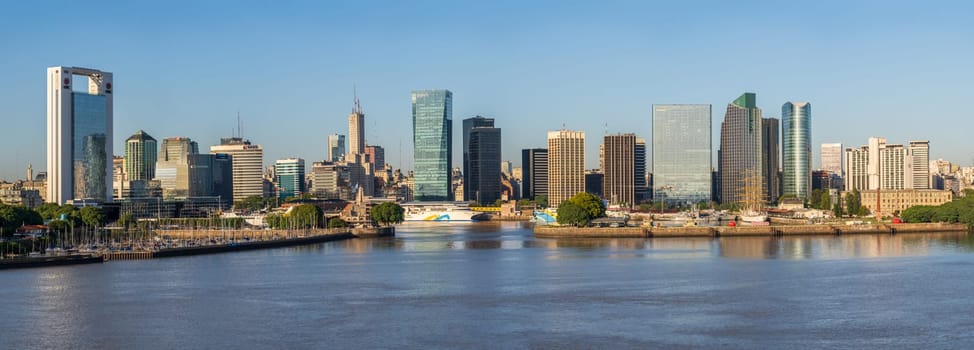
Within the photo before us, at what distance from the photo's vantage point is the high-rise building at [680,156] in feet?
513

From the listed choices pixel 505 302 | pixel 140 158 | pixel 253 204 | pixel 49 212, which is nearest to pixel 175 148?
pixel 140 158

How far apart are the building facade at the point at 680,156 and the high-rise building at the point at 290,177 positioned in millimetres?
61628

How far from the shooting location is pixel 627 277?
135 ft

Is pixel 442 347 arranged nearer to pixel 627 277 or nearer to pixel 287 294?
pixel 287 294

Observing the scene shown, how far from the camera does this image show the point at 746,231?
7806 cm

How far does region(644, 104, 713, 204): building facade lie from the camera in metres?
156

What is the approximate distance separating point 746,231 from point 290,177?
12357 cm

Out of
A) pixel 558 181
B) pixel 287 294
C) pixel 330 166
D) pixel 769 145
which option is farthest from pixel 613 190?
pixel 287 294

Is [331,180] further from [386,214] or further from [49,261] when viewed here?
[49,261]

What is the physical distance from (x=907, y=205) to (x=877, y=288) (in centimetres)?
7618

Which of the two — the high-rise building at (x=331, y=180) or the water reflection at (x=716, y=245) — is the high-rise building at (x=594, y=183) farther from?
the water reflection at (x=716, y=245)

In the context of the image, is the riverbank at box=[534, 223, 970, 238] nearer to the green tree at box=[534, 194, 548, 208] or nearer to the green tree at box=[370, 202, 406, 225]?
the green tree at box=[370, 202, 406, 225]

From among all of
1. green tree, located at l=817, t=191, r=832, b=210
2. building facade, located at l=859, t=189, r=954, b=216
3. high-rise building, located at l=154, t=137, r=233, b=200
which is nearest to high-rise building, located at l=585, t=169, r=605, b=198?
green tree, located at l=817, t=191, r=832, b=210

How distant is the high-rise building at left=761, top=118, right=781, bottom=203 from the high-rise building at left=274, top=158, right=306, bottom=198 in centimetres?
7377
